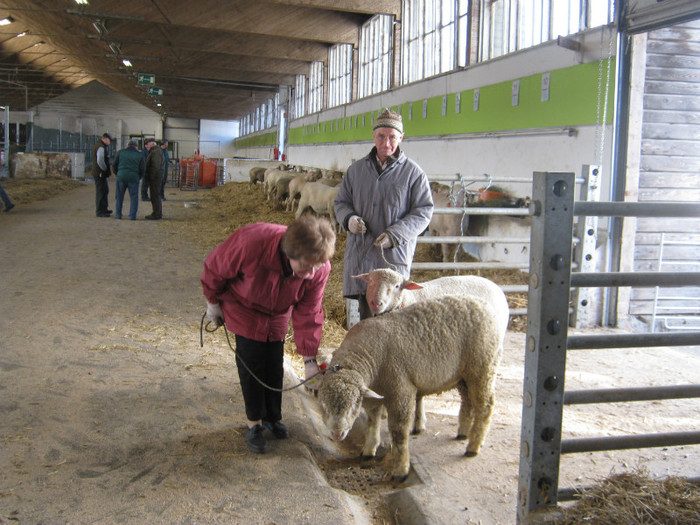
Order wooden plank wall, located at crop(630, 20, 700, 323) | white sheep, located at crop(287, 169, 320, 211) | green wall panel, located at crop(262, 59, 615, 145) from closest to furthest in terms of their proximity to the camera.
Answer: wooden plank wall, located at crop(630, 20, 700, 323) < green wall panel, located at crop(262, 59, 615, 145) < white sheep, located at crop(287, 169, 320, 211)

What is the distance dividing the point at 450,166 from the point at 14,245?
7593mm

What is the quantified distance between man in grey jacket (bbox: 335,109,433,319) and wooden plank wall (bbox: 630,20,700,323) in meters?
3.60

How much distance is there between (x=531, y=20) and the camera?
9.15 metres

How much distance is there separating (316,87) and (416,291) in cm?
2298

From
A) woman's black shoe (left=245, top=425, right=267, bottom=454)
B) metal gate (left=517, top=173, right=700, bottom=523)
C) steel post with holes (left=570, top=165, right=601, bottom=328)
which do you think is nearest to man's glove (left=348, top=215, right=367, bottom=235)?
woman's black shoe (left=245, top=425, right=267, bottom=454)

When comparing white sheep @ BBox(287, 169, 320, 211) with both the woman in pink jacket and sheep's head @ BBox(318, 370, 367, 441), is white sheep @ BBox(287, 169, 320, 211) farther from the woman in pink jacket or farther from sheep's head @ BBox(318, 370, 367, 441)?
sheep's head @ BBox(318, 370, 367, 441)

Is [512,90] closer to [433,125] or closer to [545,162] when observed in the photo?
[545,162]

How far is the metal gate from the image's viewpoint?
7.64 feet

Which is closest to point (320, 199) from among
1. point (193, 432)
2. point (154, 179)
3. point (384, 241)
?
point (154, 179)

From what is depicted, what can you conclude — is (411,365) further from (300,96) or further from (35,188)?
(300,96)

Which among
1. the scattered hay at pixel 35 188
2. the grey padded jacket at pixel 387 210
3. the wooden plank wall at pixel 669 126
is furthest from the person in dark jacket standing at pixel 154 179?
the grey padded jacket at pixel 387 210

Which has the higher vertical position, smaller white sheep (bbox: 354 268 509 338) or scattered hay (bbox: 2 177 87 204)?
scattered hay (bbox: 2 177 87 204)

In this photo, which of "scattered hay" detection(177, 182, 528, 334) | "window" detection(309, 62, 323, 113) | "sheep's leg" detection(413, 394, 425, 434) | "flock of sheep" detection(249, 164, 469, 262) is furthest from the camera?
"window" detection(309, 62, 323, 113)

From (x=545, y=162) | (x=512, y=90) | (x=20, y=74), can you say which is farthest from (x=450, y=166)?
(x=20, y=74)
